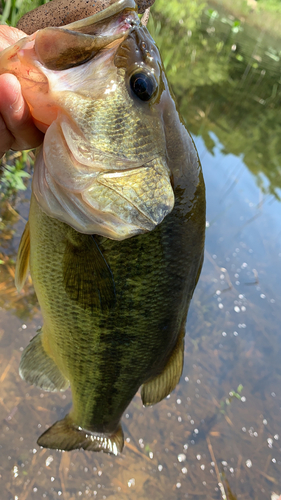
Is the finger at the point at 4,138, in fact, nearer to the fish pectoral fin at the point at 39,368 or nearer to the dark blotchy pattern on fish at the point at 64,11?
the dark blotchy pattern on fish at the point at 64,11

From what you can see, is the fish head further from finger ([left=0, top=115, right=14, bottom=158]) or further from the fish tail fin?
the fish tail fin

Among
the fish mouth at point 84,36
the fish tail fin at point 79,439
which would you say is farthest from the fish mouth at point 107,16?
the fish tail fin at point 79,439

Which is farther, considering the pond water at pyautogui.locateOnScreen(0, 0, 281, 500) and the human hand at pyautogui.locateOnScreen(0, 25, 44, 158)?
the pond water at pyautogui.locateOnScreen(0, 0, 281, 500)

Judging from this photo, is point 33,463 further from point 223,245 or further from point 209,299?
point 223,245

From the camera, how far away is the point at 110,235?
965 mm

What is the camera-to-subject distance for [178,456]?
8.61ft

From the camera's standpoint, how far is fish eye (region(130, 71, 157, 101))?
37.9 inches

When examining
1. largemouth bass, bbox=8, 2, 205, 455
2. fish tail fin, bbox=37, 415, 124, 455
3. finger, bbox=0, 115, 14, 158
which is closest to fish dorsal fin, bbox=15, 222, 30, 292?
largemouth bass, bbox=8, 2, 205, 455

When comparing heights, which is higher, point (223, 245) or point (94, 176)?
point (94, 176)

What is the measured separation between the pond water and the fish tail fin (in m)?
0.71

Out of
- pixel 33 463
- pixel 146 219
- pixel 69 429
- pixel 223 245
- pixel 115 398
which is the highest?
pixel 146 219

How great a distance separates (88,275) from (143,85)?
0.63 meters

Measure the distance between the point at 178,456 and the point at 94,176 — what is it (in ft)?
8.27

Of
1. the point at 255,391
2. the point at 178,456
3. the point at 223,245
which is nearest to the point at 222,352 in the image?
the point at 255,391
